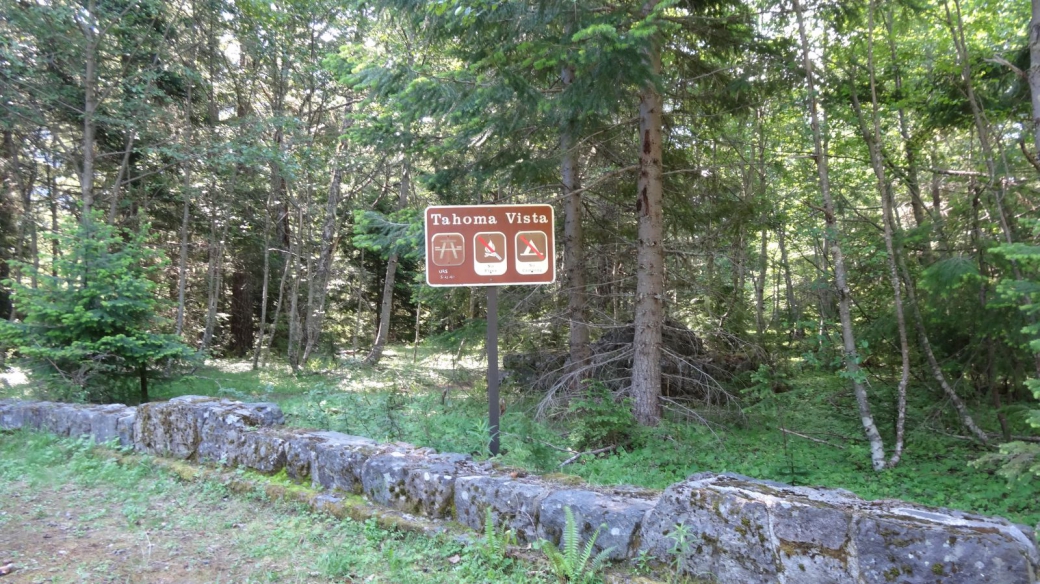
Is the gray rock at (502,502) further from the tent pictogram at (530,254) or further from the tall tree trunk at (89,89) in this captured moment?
the tall tree trunk at (89,89)

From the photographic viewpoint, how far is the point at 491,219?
5.94 meters

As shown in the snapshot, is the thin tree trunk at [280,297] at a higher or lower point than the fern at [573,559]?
higher

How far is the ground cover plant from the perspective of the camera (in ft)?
11.5

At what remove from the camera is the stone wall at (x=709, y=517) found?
250cm

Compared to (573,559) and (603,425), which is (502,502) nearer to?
(573,559)

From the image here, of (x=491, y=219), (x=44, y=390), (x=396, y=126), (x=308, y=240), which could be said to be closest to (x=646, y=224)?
(x=491, y=219)

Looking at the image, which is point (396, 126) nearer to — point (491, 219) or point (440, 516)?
point (491, 219)

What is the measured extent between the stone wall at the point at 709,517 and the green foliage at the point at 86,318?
5111 mm

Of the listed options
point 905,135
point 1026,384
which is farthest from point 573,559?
point 905,135

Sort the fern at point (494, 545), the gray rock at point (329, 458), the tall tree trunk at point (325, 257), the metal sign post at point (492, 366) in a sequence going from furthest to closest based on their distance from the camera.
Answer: the tall tree trunk at point (325, 257) → the metal sign post at point (492, 366) → the gray rock at point (329, 458) → the fern at point (494, 545)

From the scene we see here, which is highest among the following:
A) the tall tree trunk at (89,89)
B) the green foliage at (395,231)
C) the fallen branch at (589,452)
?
the tall tree trunk at (89,89)

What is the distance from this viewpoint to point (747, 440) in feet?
27.7

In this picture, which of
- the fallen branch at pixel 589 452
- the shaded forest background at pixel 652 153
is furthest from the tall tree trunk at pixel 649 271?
the fallen branch at pixel 589 452

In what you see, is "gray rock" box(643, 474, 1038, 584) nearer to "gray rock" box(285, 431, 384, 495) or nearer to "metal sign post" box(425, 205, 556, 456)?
"gray rock" box(285, 431, 384, 495)
